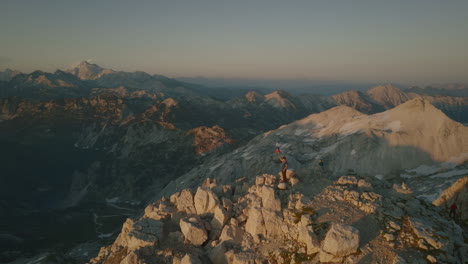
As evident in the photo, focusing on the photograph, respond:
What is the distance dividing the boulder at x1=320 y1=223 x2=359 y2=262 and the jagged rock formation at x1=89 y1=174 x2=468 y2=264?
60 mm

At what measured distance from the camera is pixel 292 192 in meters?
24.9

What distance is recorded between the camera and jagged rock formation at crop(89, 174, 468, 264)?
57.1 feet

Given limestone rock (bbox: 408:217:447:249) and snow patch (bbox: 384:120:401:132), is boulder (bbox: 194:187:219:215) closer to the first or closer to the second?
limestone rock (bbox: 408:217:447:249)

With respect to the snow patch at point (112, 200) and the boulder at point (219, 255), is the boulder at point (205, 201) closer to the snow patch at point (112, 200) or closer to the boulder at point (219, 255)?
the boulder at point (219, 255)

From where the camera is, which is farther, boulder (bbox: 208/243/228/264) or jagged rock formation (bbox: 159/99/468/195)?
jagged rock formation (bbox: 159/99/468/195)

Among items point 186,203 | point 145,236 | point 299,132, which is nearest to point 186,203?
point 186,203

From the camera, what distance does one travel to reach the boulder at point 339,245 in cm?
1714

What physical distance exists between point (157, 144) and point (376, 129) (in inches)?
5659

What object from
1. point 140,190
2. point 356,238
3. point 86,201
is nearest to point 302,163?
point 356,238

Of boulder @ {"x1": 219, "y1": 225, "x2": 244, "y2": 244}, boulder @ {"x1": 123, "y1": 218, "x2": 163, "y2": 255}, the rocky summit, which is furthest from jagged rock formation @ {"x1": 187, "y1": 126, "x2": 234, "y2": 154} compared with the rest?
boulder @ {"x1": 219, "y1": 225, "x2": 244, "y2": 244}

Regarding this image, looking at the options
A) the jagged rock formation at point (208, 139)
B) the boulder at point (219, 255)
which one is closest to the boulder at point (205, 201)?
the boulder at point (219, 255)

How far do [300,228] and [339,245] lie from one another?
3213 millimetres

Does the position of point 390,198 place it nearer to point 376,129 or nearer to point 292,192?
point 292,192

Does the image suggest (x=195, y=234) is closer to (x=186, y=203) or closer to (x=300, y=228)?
(x=186, y=203)
